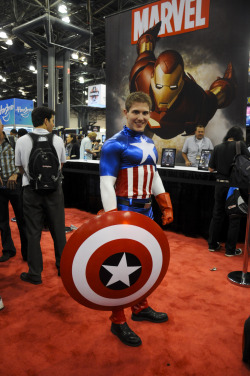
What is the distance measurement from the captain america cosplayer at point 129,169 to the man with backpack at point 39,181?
0.88m

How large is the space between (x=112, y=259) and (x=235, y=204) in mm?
2318

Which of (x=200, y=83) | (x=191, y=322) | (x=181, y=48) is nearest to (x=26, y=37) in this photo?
(x=181, y=48)

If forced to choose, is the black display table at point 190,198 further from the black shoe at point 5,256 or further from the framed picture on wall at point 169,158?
the black shoe at point 5,256

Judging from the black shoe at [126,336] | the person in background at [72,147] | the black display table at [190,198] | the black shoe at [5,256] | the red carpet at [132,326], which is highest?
the person in background at [72,147]

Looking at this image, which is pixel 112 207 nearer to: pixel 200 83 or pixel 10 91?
pixel 200 83

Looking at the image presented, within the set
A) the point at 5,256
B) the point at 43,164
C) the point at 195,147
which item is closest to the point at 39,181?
the point at 43,164

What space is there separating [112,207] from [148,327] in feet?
3.10

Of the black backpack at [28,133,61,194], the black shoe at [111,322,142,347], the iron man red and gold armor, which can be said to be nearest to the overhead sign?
the iron man red and gold armor

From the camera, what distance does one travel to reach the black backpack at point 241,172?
111 inches

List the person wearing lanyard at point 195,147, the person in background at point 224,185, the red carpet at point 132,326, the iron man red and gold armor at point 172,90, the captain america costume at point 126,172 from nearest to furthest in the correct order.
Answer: the red carpet at point 132,326 < the captain america costume at point 126,172 < the person in background at point 224,185 < the person wearing lanyard at point 195,147 < the iron man red and gold armor at point 172,90

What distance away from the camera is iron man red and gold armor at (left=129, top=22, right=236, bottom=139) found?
17.8ft

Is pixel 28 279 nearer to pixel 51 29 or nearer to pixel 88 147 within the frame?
pixel 88 147

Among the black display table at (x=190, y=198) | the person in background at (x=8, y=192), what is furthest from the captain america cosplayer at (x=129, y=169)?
the black display table at (x=190, y=198)

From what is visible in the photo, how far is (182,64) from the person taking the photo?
5.88 meters
